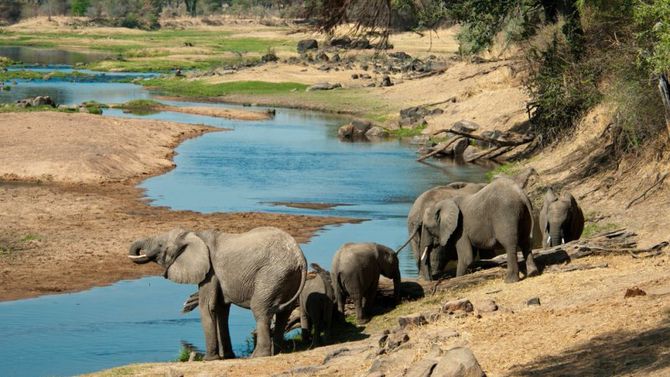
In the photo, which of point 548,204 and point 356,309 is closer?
point 356,309

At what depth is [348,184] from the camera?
37.1 meters

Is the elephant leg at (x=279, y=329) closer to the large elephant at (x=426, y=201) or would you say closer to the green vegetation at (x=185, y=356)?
the green vegetation at (x=185, y=356)

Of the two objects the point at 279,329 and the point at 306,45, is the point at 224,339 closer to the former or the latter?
the point at 279,329

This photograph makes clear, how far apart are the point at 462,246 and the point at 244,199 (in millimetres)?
16217

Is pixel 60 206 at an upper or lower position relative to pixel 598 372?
lower

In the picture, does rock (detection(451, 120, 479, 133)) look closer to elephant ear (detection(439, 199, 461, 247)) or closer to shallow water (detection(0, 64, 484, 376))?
shallow water (detection(0, 64, 484, 376))

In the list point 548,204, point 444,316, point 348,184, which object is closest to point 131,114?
Result: point 348,184

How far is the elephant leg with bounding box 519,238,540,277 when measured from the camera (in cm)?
1672

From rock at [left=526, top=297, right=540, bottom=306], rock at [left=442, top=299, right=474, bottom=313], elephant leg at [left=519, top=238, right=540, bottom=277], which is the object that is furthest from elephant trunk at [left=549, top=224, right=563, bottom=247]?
rock at [left=442, top=299, right=474, bottom=313]

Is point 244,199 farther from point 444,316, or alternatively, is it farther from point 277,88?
point 277,88

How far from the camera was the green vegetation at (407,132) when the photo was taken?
51.8 metres

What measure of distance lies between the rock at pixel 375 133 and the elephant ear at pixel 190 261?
36.0m

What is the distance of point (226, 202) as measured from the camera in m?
33.2

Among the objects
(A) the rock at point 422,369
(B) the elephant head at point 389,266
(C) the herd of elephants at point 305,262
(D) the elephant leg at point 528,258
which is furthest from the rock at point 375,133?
(A) the rock at point 422,369
